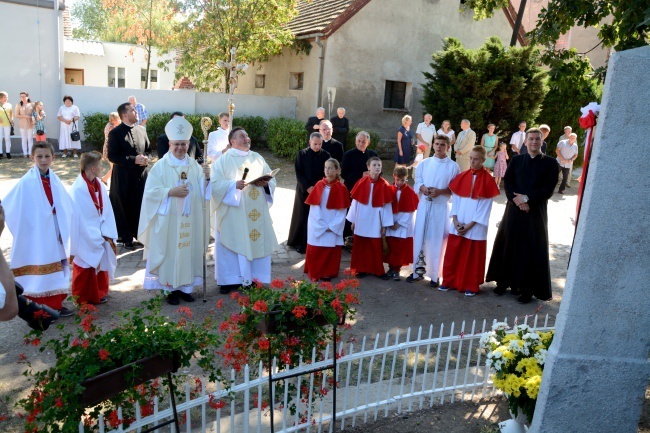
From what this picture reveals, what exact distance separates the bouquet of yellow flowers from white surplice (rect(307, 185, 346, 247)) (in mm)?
3591

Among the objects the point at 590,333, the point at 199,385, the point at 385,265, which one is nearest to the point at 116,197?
the point at 385,265

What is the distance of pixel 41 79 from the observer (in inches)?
685

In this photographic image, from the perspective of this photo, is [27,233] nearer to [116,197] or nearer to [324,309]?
[116,197]

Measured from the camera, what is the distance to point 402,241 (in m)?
8.34

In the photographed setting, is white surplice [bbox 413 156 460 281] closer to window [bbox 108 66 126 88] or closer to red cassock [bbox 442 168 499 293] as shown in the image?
red cassock [bbox 442 168 499 293]

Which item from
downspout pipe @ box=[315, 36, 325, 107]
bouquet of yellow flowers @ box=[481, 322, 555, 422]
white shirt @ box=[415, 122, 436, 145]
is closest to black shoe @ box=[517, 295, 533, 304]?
bouquet of yellow flowers @ box=[481, 322, 555, 422]

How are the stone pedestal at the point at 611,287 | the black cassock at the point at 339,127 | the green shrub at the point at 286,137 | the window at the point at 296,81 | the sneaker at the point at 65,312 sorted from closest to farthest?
the stone pedestal at the point at 611,287 → the sneaker at the point at 65,312 → the black cassock at the point at 339,127 → the green shrub at the point at 286,137 → the window at the point at 296,81

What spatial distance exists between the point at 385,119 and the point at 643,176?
17572mm

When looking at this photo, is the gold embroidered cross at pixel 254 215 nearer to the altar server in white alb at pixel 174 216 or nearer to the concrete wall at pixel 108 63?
the altar server in white alb at pixel 174 216

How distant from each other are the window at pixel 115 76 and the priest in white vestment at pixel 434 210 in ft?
107

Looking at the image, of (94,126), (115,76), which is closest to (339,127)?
(94,126)

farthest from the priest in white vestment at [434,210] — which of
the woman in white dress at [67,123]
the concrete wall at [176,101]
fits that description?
the concrete wall at [176,101]

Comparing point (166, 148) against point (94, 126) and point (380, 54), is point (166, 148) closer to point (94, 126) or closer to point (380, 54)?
point (94, 126)

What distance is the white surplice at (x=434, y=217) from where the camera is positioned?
811 centimetres
